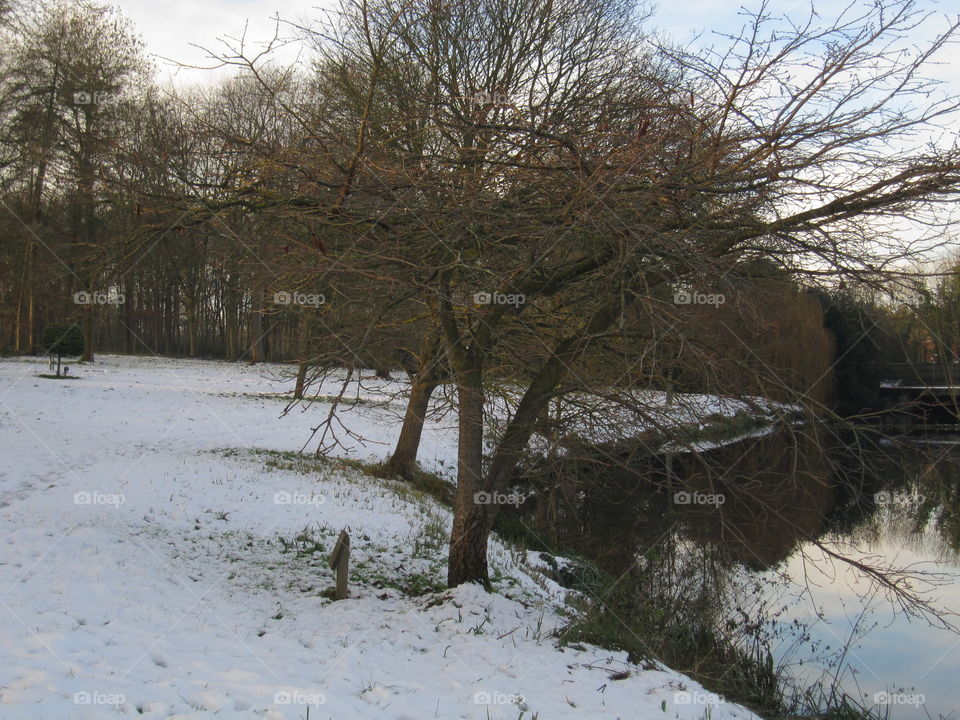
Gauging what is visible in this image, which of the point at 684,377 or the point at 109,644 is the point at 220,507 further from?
the point at 684,377

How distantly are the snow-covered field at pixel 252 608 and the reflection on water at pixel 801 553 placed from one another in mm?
1509

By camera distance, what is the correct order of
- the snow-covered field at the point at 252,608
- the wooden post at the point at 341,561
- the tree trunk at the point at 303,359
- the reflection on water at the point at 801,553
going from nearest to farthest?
the snow-covered field at the point at 252,608, the reflection on water at the point at 801,553, the tree trunk at the point at 303,359, the wooden post at the point at 341,561

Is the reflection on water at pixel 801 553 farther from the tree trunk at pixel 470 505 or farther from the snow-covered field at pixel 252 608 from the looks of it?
the snow-covered field at pixel 252 608

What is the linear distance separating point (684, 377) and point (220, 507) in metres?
6.70

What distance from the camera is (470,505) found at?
296 inches

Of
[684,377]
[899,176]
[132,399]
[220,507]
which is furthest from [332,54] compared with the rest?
[132,399]

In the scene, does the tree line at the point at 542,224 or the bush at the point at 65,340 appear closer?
the tree line at the point at 542,224

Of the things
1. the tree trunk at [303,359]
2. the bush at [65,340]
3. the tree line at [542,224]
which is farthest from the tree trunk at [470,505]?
the bush at [65,340]

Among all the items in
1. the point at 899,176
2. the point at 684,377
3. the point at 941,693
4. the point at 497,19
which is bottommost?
the point at 941,693

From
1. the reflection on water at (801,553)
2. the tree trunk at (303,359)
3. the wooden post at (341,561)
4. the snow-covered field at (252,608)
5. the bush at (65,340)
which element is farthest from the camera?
the bush at (65,340)

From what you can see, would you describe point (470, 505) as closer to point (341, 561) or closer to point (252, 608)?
point (341, 561)

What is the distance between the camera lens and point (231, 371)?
3059 centimetres

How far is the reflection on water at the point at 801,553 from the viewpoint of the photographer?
238 inches

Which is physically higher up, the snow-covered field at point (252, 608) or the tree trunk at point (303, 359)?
the tree trunk at point (303, 359)
